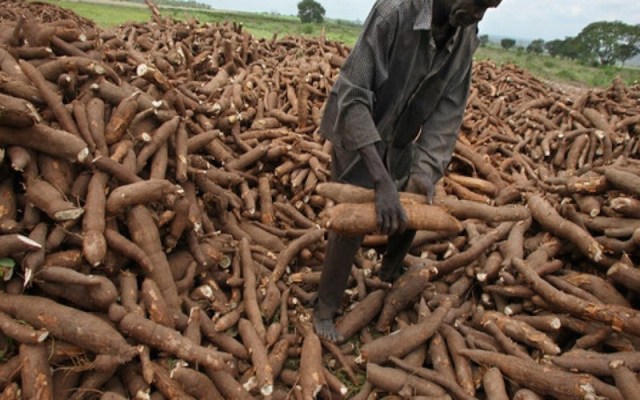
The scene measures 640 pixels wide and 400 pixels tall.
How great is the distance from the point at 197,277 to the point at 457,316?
1.68 meters

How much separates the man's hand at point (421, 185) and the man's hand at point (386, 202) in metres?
0.39

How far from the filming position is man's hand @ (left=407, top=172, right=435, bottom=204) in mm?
2148

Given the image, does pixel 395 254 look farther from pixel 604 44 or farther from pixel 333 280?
pixel 604 44

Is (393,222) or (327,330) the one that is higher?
(393,222)

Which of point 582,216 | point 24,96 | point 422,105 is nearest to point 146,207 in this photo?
point 24,96

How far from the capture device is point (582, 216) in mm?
2949

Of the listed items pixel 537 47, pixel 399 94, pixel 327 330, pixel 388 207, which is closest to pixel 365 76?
pixel 399 94

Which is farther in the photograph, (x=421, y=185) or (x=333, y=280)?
(x=333, y=280)

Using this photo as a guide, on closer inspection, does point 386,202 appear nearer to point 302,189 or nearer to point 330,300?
point 330,300

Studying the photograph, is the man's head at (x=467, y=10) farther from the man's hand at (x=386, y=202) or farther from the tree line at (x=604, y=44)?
the tree line at (x=604, y=44)

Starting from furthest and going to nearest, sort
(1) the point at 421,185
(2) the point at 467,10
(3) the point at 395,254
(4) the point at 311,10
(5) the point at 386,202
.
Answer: (4) the point at 311,10 < (3) the point at 395,254 < (1) the point at 421,185 < (5) the point at 386,202 < (2) the point at 467,10

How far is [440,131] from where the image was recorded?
229cm

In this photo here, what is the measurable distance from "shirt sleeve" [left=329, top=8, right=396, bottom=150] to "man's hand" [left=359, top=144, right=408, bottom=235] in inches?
5.0

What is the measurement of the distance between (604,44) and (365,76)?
3315 centimetres
